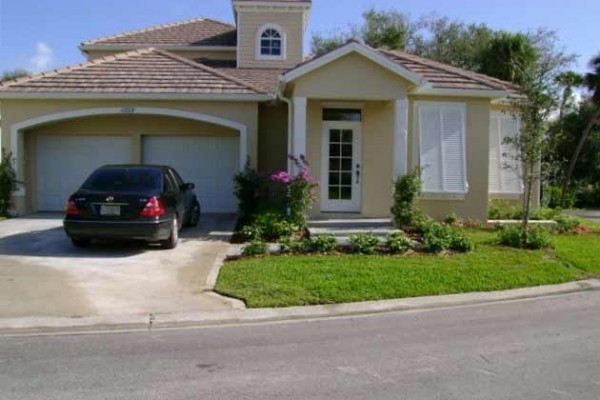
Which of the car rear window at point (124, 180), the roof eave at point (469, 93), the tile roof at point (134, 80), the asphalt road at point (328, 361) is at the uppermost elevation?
the tile roof at point (134, 80)

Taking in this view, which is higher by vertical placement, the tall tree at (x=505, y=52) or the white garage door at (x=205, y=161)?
the tall tree at (x=505, y=52)

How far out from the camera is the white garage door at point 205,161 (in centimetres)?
1816

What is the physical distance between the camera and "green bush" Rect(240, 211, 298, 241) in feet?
42.1

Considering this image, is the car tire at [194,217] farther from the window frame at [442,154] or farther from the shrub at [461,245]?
the shrub at [461,245]

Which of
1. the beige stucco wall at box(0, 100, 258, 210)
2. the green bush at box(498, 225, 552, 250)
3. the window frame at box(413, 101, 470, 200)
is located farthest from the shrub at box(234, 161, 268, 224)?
the green bush at box(498, 225, 552, 250)

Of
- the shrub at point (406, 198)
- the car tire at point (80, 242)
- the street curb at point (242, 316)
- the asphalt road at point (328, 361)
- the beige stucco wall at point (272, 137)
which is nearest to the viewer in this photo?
the asphalt road at point (328, 361)

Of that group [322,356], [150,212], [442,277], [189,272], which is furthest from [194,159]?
[322,356]

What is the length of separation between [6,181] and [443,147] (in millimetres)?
11207

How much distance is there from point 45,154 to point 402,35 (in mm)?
31820

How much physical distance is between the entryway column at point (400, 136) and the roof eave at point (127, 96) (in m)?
3.89

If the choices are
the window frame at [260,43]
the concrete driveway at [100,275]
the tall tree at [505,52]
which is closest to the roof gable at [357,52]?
the concrete driveway at [100,275]

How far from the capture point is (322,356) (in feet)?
20.4

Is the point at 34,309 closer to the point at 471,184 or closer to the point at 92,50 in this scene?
the point at 471,184

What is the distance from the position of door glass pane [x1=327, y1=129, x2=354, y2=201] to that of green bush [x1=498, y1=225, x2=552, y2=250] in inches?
169
